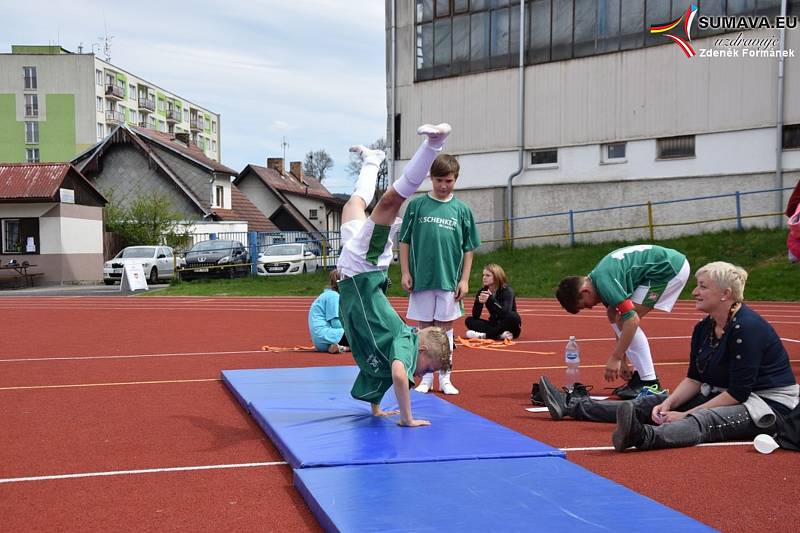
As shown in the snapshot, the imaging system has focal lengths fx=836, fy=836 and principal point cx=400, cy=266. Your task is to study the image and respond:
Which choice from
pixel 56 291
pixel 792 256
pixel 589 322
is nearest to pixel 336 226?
pixel 56 291

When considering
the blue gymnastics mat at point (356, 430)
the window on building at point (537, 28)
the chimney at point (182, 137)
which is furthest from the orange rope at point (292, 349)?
the chimney at point (182, 137)

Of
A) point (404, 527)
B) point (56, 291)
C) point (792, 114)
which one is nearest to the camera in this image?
point (404, 527)

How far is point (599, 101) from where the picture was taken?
1000 inches

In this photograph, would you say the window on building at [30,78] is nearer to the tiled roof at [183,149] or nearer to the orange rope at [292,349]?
the tiled roof at [183,149]

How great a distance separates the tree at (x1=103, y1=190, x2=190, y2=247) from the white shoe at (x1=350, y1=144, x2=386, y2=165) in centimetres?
3642

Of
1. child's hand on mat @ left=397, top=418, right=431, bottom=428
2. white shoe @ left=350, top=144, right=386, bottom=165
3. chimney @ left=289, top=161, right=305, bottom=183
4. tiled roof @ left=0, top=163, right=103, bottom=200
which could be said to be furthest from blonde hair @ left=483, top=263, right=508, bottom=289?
chimney @ left=289, top=161, right=305, bottom=183

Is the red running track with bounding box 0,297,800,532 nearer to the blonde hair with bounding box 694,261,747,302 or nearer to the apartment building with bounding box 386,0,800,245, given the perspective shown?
the blonde hair with bounding box 694,261,747,302

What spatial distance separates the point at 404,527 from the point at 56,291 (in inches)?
1103

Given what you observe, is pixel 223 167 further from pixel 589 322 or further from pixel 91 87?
pixel 589 322

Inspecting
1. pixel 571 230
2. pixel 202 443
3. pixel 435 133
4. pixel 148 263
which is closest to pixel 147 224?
pixel 148 263

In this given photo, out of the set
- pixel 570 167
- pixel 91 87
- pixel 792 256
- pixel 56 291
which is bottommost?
pixel 56 291

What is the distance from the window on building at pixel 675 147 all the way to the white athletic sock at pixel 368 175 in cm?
2002

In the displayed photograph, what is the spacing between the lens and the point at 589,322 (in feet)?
47.1

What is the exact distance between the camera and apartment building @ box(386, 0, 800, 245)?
22625mm
